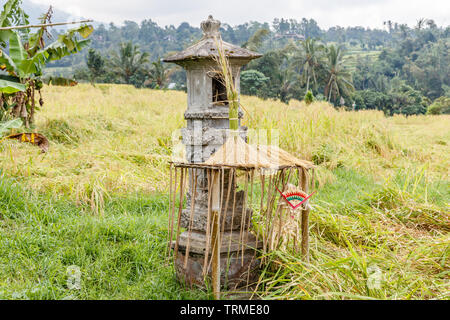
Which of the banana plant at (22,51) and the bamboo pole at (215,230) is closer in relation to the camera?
the bamboo pole at (215,230)

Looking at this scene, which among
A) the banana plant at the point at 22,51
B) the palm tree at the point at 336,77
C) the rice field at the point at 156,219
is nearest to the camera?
the rice field at the point at 156,219

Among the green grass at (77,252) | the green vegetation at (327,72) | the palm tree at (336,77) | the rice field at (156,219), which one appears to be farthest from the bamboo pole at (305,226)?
the palm tree at (336,77)

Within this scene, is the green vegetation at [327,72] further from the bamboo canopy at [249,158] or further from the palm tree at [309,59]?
the bamboo canopy at [249,158]

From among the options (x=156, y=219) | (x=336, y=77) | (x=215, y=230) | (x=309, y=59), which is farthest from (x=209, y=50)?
(x=309, y=59)

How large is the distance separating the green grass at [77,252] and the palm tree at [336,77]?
2514 cm

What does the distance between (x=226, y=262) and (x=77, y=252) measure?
1092mm

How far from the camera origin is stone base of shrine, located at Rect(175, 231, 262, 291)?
242cm

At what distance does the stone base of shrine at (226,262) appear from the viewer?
2.42 meters

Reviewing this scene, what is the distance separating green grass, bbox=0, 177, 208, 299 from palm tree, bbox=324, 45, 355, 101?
2514 cm

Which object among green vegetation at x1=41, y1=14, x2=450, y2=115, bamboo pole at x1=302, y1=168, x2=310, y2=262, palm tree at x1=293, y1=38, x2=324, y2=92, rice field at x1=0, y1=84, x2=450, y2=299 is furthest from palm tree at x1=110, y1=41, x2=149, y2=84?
bamboo pole at x1=302, y1=168, x2=310, y2=262

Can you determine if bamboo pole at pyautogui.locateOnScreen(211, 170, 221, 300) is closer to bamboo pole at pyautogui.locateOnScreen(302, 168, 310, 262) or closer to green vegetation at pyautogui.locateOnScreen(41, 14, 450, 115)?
bamboo pole at pyautogui.locateOnScreen(302, 168, 310, 262)

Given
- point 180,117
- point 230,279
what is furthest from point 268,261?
point 180,117
